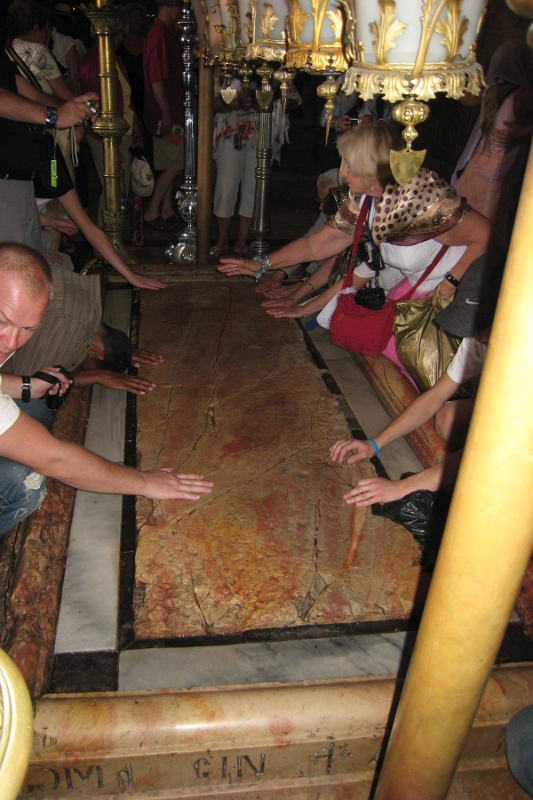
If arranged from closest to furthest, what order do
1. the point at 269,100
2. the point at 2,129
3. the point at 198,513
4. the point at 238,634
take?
the point at 238,634, the point at 198,513, the point at 2,129, the point at 269,100

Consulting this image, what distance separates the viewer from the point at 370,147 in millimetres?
2607

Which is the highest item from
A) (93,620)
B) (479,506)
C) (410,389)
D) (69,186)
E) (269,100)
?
(269,100)

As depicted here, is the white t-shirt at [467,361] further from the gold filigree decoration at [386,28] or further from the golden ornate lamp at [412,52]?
the gold filigree decoration at [386,28]

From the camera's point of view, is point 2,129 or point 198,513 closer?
point 198,513

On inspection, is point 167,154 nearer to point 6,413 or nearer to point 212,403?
point 212,403

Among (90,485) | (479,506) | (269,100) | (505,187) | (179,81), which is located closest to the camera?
(479,506)

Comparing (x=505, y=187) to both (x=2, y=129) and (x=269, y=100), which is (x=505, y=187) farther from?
(x=2, y=129)

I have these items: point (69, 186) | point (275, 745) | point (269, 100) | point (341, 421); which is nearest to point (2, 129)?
point (69, 186)

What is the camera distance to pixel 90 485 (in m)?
1.97

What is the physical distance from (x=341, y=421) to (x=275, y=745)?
4.72 feet

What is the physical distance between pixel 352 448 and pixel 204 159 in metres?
2.56

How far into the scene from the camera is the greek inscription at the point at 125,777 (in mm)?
1504

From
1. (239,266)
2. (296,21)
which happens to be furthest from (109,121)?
(296,21)

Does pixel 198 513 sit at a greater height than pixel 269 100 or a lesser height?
lesser
